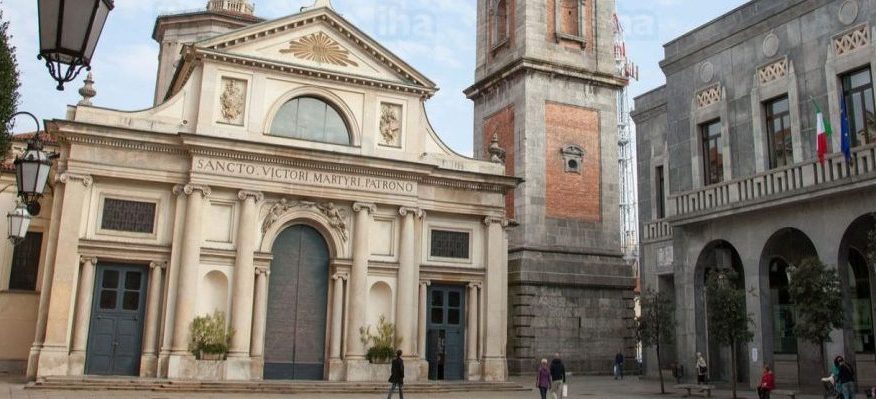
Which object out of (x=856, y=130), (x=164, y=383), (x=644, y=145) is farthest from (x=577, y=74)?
(x=164, y=383)

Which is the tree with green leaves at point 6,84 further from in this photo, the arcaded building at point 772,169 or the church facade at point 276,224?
the arcaded building at point 772,169

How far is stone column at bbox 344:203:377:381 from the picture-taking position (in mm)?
24938

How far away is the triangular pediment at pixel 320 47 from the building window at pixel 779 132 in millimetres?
12011

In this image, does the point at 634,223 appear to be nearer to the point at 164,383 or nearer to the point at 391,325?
the point at 391,325

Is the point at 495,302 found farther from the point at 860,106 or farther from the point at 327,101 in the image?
the point at 860,106

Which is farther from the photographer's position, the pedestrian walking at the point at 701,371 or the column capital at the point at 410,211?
the column capital at the point at 410,211

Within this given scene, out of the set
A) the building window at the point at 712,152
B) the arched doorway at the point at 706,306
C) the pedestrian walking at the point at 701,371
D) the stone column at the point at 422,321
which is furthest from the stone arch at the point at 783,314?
the stone column at the point at 422,321

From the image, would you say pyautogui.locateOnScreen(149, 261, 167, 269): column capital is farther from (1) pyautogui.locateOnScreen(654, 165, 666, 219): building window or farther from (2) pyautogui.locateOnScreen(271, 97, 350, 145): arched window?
(1) pyautogui.locateOnScreen(654, 165, 666, 219): building window

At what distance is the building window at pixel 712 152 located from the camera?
24.6m

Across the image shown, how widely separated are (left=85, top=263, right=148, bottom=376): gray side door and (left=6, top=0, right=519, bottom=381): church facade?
5 cm

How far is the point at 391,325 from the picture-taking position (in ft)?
85.0

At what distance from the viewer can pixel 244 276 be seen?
2420 cm

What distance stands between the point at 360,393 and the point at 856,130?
1631 cm

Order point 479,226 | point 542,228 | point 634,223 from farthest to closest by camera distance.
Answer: point 634,223 < point 542,228 < point 479,226
